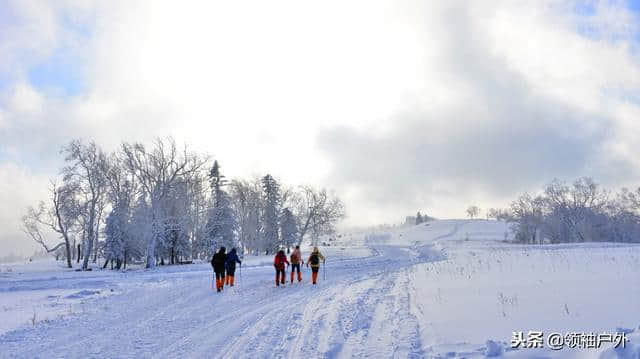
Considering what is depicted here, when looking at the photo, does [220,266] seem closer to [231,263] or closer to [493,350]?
[231,263]

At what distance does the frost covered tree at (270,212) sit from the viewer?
222 ft

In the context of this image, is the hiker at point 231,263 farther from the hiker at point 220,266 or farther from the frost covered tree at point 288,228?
the frost covered tree at point 288,228

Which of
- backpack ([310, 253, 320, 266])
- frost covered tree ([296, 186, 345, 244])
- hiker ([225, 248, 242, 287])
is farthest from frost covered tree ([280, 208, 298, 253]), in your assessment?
hiker ([225, 248, 242, 287])

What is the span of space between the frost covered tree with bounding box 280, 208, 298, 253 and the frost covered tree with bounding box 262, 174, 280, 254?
62.0 inches

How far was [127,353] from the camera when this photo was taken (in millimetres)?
8086

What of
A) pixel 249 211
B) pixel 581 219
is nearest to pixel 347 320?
pixel 249 211

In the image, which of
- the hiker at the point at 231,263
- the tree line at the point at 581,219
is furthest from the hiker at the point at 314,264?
the tree line at the point at 581,219

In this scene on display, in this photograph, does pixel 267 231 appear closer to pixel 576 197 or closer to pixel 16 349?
pixel 16 349

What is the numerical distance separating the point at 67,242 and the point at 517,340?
56.0 meters

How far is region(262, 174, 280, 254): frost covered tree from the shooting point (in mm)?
67812

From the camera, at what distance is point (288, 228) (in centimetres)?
7025

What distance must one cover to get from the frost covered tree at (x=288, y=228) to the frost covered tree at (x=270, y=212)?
62.0 inches

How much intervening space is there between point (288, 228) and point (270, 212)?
4321 mm

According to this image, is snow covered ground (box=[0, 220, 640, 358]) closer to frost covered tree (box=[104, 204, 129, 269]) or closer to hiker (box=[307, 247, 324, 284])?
hiker (box=[307, 247, 324, 284])
